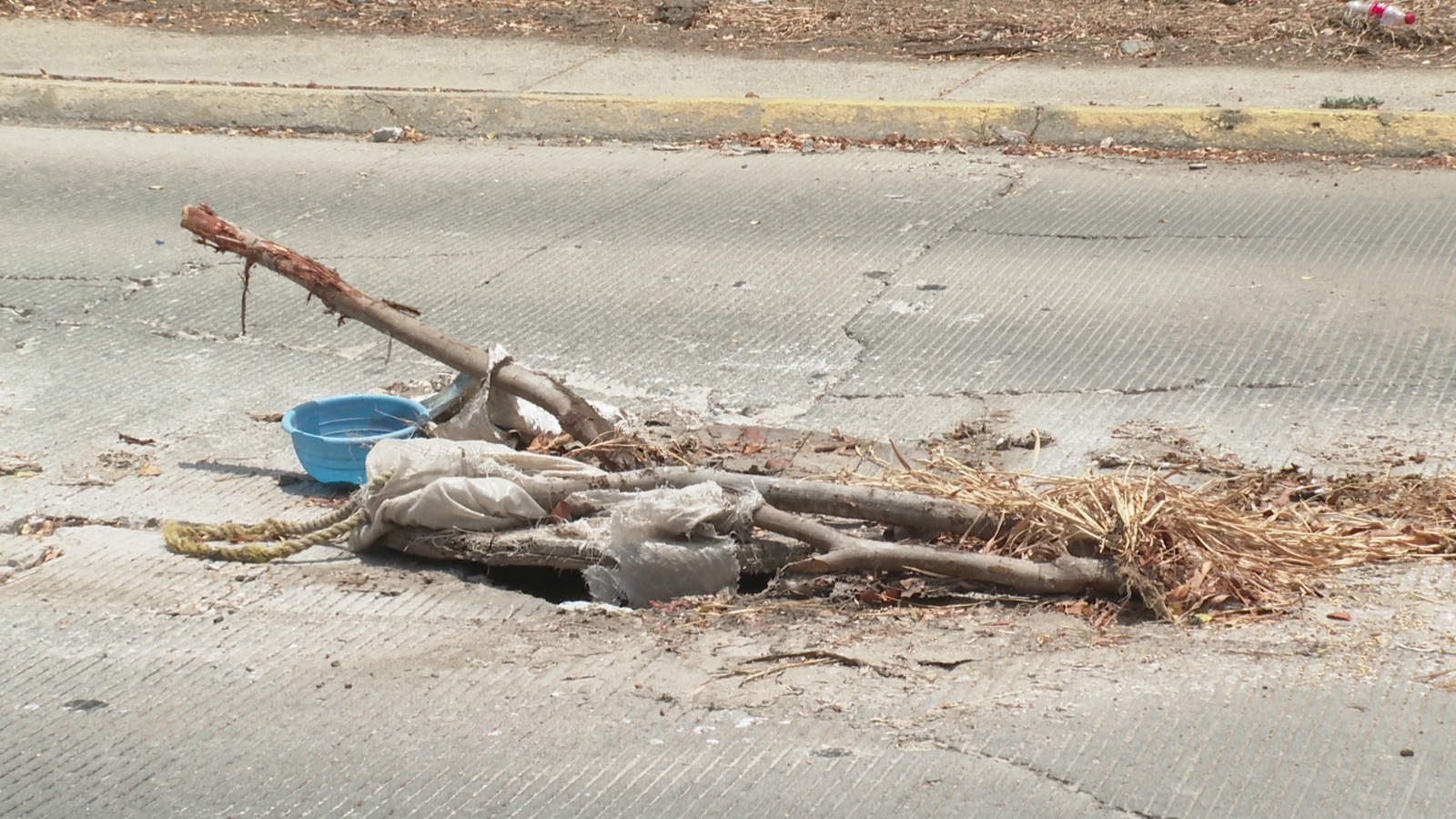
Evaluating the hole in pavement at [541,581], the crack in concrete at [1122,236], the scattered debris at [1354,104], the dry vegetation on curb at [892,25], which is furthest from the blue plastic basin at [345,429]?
the dry vegetation on curb at [892,25]

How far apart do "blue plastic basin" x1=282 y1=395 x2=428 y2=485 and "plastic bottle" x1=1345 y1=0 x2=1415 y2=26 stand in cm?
678

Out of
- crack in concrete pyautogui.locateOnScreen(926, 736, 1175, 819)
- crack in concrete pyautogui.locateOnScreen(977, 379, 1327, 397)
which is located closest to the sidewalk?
crack in concrete pyautogui.locateOnScreen(977, 379, 1327, 397)

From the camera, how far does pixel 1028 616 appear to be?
11.9 ft

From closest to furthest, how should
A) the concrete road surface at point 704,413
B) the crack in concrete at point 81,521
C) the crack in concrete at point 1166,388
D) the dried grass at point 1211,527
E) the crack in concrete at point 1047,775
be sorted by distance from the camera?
the crack in concrete at point 1047,775, the concrete road surface at point 704,413, the dried grass at point 1211,527, the crack in concrete at point 81,521, the crack in concrete at point 1166,388

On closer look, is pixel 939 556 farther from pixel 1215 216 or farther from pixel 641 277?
pixel 1215 216

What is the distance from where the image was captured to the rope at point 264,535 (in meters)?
4.11

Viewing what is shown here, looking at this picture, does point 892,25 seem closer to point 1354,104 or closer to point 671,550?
point 1354,104

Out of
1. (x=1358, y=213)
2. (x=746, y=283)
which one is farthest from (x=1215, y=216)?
(x=746, y=283)

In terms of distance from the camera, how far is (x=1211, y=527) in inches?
145

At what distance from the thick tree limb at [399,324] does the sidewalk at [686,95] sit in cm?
394

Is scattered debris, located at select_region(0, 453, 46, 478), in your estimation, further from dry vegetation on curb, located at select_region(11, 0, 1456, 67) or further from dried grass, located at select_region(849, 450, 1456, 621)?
dry vegetation on curb, located at select_region(11, 0, 1456, 67)

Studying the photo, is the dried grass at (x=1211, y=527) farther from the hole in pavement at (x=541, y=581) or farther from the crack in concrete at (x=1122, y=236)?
the crack in concrete at (x=1122, y=236)

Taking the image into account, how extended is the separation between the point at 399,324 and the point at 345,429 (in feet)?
1.71

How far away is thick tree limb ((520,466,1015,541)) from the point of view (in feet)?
12.7
